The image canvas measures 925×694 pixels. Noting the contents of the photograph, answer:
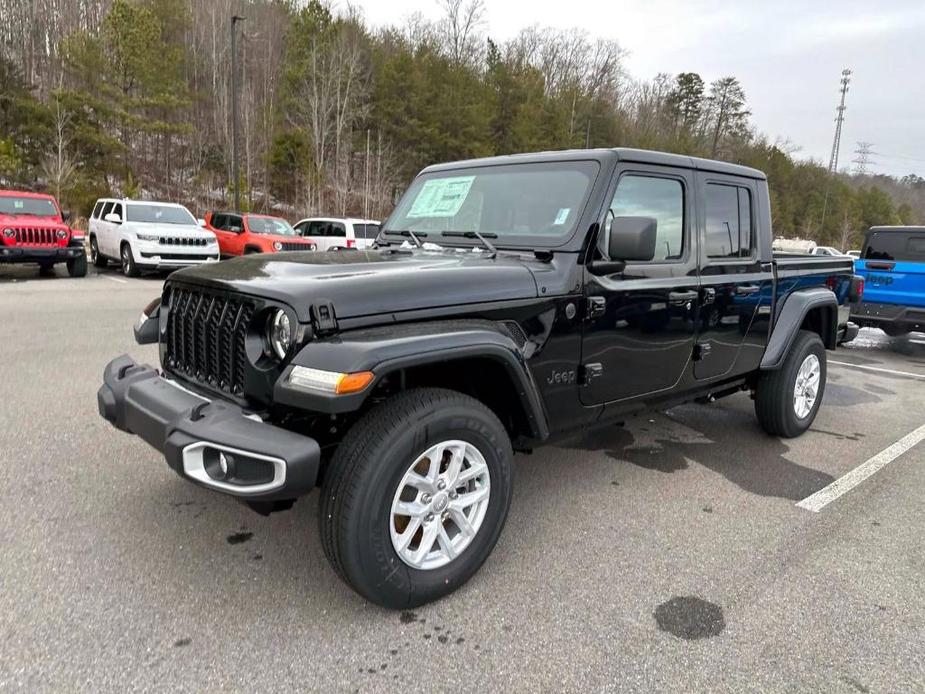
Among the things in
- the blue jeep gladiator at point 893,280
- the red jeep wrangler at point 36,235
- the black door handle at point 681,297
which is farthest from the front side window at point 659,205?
the red jeep wrangler at point 36,235

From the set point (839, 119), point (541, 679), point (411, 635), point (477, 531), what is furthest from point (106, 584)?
point (839, 119)

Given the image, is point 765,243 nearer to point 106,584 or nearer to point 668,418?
point 668,418

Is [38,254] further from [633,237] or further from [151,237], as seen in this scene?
[633,237]

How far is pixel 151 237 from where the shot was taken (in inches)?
567

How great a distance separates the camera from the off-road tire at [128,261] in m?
14.6

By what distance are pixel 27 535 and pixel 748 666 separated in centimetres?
318

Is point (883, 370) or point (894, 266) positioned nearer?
point (883, 370)

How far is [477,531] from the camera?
2.65 metres

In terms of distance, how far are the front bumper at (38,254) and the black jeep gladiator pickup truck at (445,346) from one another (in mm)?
12175

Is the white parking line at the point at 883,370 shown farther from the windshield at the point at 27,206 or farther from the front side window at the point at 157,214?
the windshield at the point at 27,206

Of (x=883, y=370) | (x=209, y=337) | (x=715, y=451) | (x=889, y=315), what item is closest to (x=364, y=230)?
(x=889, y=315)

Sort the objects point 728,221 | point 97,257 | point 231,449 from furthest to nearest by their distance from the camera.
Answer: point 97,257, point 728,221, point 231,449

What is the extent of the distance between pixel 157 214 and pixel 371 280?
49.0 ft

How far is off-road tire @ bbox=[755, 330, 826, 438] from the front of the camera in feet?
14.9
